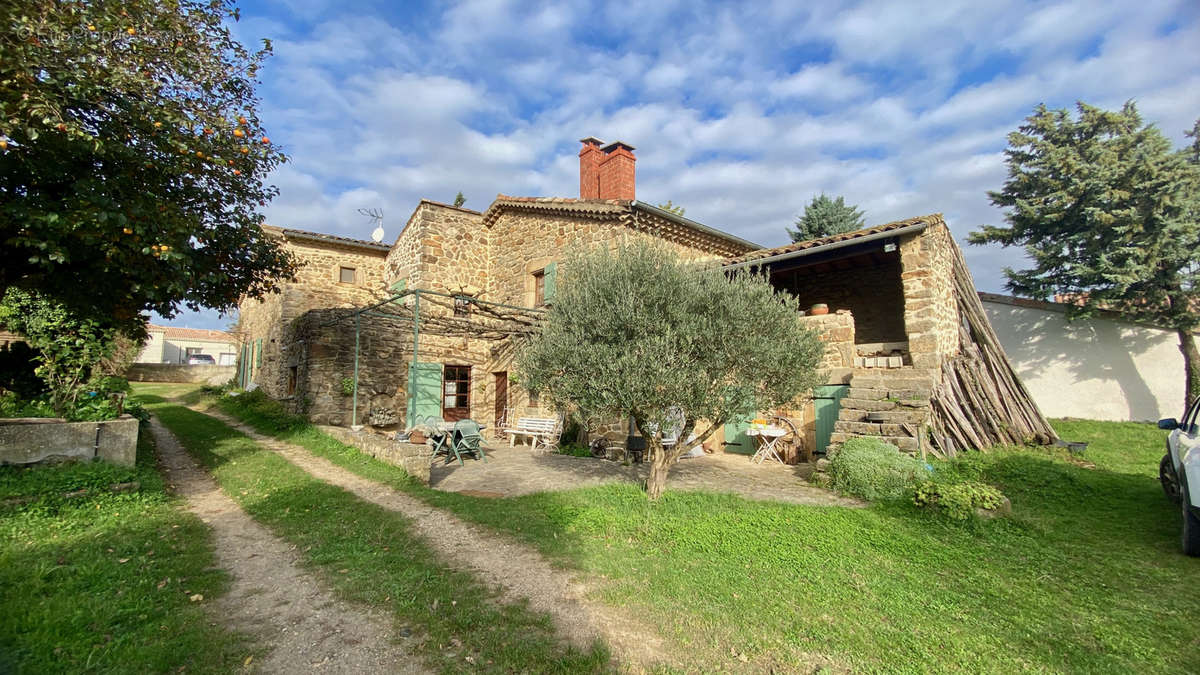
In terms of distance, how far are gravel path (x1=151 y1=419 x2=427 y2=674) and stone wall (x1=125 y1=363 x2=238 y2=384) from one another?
24.6 m

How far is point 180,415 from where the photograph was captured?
50.2ft

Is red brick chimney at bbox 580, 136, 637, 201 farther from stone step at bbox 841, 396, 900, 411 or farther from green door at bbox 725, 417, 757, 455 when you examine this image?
stone step at bbox 841, 396, 900, 411

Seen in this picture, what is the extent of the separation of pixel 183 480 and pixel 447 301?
307 inches

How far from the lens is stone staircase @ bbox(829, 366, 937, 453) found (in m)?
6.96

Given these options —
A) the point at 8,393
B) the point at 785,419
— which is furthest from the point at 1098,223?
the point at 8,393

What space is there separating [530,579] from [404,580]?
929 mm

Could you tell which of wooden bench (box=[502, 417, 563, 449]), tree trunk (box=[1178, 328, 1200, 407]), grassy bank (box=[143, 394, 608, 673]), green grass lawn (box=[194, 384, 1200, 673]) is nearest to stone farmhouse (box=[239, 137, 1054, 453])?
wooden bench (box=[502, 417, 563, 449])

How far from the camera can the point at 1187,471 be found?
4.10 m

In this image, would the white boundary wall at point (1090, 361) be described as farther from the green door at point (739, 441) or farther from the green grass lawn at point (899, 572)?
A: the green door at point (739, 441)

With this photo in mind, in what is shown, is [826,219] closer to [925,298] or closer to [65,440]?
[925,298]

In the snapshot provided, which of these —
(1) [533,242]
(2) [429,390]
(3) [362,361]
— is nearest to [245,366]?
(3) [362,361]

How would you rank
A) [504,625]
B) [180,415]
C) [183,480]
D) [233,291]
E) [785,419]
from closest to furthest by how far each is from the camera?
[504,625]
[183,480]
[233,291]
[785,419]
[180,415]

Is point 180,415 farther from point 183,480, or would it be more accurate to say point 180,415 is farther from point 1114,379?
point 1114,379

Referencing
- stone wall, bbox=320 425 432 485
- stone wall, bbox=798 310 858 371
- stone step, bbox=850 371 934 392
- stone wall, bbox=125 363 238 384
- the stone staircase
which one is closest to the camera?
the stone staircase
